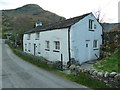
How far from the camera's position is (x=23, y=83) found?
11906 millimetres

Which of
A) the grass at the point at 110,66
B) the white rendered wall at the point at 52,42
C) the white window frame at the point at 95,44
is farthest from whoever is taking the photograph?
the white window frame at the point at 95,44

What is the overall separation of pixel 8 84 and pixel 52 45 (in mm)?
12030

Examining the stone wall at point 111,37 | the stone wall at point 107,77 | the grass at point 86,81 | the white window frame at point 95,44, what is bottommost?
the grass at point 86,81

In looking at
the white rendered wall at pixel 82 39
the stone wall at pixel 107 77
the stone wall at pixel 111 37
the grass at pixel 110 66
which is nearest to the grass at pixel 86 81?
the stone wall at pixel 107 77

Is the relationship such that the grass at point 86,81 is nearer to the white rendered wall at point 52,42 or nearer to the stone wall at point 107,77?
the stone wall at point 107,77

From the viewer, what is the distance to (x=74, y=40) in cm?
1988

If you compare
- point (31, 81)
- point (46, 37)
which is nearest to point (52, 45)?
point (46, 37)

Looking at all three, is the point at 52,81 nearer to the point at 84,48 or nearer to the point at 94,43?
the point at 84,48

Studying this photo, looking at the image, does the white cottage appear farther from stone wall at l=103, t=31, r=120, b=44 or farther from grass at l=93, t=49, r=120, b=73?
grass at l=93, t=49, r=120, b=73

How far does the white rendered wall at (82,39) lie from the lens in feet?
65.0

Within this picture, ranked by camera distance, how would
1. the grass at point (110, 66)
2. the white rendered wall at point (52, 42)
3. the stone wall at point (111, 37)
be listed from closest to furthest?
the grass at point (110, 66)
the white rendered wall at point (52, 42)
the stone wall at point (111, 37)

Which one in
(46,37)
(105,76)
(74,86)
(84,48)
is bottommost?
(74,86)

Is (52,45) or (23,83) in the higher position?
(52,45)

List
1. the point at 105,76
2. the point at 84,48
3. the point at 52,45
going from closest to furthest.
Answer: the point at 105,76 < the point at 84,48 < the point at 52,45
